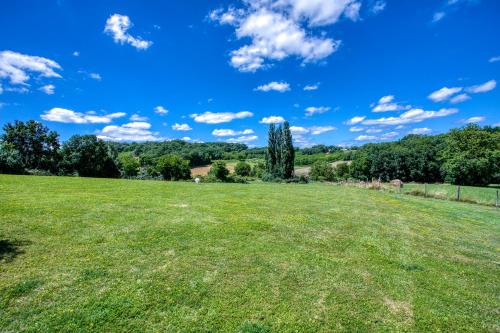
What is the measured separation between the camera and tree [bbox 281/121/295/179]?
47.0 m

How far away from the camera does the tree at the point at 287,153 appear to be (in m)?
47.0

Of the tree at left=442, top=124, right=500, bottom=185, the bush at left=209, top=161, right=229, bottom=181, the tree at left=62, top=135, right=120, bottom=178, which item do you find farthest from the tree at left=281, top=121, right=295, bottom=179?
the tree at left=442, top=124, right=500, bottom=185

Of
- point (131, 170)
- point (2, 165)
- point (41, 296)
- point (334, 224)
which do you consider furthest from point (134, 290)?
point (131, 170)

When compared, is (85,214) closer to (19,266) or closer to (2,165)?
(19,266)

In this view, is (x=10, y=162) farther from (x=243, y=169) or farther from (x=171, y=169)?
(x=243, y=169)

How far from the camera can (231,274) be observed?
5395mm

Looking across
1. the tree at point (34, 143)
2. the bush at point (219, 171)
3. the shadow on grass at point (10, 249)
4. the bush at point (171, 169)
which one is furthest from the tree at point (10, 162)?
the bush at point (171, 169)

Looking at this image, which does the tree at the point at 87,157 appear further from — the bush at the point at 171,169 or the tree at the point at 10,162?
the bush at the point at 171,169

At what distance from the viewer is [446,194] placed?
2252cm

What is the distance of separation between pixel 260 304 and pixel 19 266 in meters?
5.16

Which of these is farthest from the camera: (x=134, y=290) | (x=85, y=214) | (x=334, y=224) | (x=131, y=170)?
(x=131, y=170)

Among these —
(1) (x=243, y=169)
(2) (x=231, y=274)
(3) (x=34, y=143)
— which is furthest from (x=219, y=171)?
(2) (x=231, y=274)

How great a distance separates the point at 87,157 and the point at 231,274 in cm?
4247

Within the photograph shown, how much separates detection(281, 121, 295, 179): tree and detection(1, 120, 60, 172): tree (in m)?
37.9
